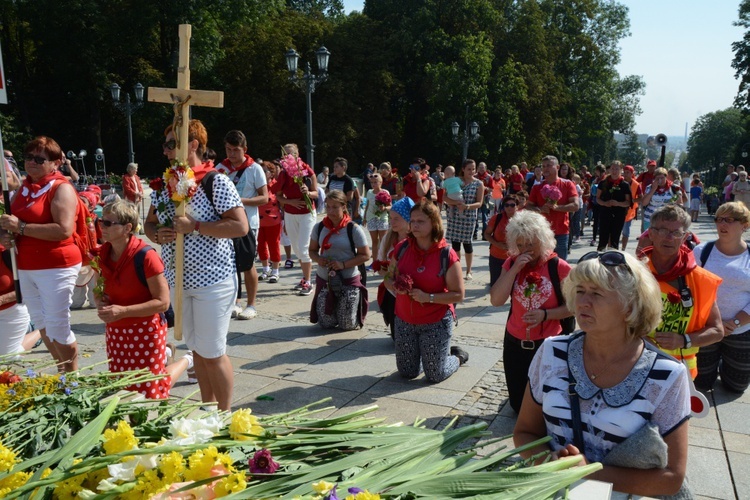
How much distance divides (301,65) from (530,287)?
126ft

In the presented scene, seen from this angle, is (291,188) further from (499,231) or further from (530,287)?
(530,287)

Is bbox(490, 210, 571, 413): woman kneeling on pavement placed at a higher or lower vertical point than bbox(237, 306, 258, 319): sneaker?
higher

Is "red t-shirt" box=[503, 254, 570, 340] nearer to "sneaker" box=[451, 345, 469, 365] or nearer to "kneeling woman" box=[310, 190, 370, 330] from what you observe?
"sneaker" box=[451, 345, 469, 365]

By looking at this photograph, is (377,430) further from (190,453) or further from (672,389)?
(672,389)

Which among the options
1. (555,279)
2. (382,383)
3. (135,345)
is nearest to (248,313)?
(382,383)

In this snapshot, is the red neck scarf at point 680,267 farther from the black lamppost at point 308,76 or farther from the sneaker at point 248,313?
the black lamppost at point 308,76

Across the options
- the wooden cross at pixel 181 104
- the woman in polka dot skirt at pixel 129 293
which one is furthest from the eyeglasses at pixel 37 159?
the wooden cross at pixel 181 104

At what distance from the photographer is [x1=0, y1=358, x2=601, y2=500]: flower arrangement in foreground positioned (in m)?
1.66

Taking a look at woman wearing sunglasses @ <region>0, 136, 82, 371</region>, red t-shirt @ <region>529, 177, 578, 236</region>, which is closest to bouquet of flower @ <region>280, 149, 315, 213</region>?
red t-shirt @ <region>529, 177, 578, 236</region>

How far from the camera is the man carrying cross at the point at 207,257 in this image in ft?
13.4

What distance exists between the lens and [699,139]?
101 m

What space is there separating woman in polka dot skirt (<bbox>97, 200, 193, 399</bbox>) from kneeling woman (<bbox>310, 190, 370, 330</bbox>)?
10.5 ft

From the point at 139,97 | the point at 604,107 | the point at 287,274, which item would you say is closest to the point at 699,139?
the point at 604,107

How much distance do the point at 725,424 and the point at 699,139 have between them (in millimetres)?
108739
